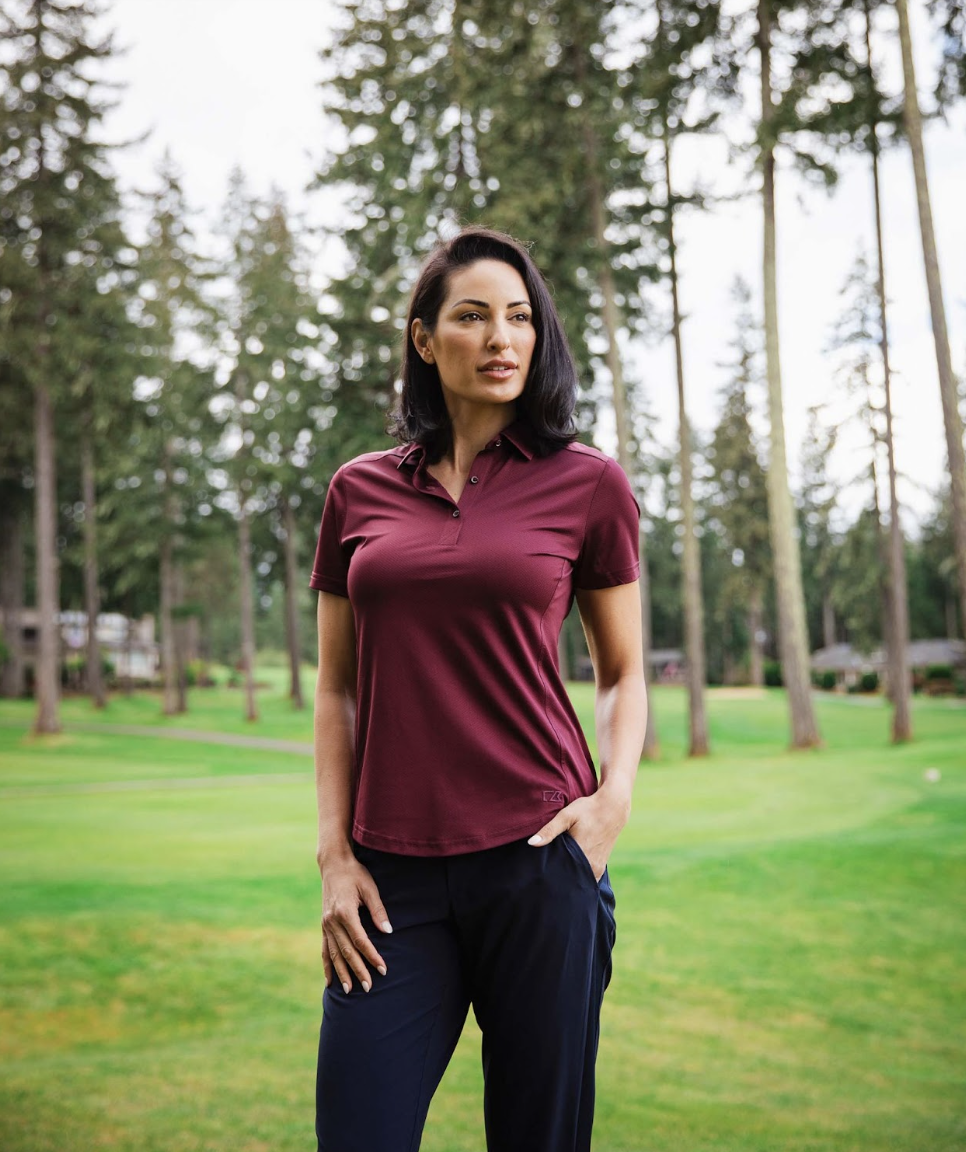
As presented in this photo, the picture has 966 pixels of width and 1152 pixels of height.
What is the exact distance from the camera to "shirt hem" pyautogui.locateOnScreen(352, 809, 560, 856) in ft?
6.96

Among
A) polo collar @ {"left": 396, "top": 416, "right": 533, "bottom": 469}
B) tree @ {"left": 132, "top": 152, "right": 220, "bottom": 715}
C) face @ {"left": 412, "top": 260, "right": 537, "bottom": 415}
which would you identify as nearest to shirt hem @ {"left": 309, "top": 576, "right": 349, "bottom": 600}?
polo collar @ {"left": 396, "top": 416, "right": 533, "bottom": 469}

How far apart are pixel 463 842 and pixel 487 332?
103 cm

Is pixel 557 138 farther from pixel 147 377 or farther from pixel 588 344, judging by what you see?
pixel 147 377

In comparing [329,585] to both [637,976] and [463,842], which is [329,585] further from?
[637,976]

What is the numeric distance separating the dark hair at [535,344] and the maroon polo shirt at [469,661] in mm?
146

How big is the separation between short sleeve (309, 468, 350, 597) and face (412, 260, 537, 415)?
34 centimetres

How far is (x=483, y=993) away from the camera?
2211 mm

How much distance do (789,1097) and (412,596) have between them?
4485 mm

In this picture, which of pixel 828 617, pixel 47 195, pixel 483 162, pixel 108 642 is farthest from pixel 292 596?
pixel 828 617

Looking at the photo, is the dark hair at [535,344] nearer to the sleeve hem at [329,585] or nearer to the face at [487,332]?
the face at [487,332]

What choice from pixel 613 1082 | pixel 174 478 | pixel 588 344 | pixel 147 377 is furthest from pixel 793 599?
pixel 174 478

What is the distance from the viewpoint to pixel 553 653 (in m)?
2.28

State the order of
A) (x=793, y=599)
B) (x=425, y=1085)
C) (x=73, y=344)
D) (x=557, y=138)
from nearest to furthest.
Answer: (x=425, y=1085) < (x=793, y=599) < (x=557, y=138) < (x=73, y=344)

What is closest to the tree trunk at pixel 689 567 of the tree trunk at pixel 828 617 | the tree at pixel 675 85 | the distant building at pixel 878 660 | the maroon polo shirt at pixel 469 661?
the tree at pixel 675 85
